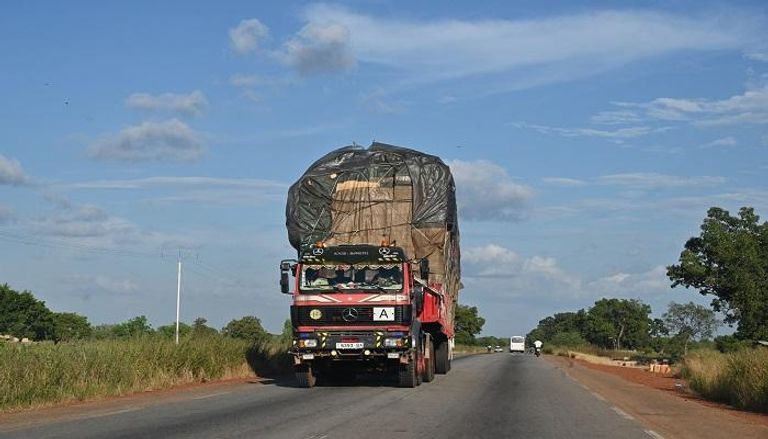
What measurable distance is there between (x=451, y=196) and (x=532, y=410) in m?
9.25

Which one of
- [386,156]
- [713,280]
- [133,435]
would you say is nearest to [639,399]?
[386,156]

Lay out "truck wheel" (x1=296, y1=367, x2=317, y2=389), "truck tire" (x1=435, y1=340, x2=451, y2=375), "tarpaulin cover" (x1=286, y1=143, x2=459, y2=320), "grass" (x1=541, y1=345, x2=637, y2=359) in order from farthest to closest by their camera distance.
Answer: "grass" (x1=541, y1=345, x2=637, y2=359)
"truck tire" (x1=435, y1=340, x2=451, y2=375)
"tarpaulin cover" (x1=286, y1=143, x2=459, y2=320)
"truck wheel" (x1=296, y1=367, x2=317, y2=389)

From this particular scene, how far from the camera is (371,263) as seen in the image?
21219mm

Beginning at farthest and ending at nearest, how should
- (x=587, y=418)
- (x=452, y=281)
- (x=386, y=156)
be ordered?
(x=452, y=281) → (x=386, y=156) → (x=587, y=418)

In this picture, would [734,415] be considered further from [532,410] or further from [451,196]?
[451,196]

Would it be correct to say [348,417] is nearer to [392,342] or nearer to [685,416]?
[392,342]

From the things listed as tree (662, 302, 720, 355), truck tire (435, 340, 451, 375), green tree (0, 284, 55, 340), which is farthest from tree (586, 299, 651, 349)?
truck tire (435, 340, 451, 375)

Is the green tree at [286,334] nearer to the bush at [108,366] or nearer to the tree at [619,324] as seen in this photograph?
the bush at [108,366]

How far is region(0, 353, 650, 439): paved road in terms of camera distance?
42.5 feet

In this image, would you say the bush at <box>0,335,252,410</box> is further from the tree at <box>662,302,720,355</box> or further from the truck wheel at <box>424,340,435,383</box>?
the tree at <box>662,302,720,355</box>

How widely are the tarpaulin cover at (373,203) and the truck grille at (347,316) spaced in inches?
136

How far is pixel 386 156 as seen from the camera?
2488 cm

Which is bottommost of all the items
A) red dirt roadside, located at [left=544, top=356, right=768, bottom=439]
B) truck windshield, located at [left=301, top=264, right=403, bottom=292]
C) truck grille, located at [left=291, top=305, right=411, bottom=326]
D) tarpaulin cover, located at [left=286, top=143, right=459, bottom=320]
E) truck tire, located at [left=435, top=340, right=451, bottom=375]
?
red dirt roadside, located at [left=544, top=356, right=768, bottom=439]

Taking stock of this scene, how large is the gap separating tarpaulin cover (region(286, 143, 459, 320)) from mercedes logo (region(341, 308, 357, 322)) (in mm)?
3584
